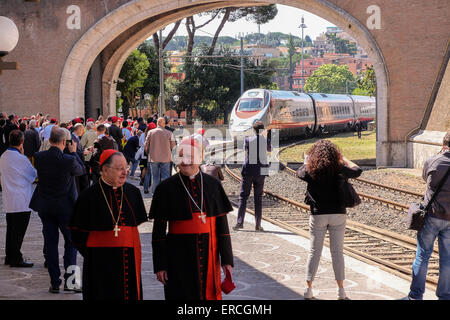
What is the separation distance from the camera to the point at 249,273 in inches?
326

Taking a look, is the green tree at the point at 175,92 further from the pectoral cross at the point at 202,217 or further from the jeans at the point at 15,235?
the pectoral cross at the point at 202,217

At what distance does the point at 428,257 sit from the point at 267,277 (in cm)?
196

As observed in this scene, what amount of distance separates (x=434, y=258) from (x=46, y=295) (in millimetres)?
5469

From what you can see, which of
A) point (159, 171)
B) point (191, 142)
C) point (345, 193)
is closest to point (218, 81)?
point (159, 171)

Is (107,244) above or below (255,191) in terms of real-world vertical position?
above

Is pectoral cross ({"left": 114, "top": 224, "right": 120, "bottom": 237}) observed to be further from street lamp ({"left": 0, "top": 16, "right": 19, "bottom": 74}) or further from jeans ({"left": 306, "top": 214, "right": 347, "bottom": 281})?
street lamp ({"left": 0, "top": 16, "right": 19, "bottom": 74})

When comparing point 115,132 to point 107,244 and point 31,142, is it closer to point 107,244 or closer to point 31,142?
point 31,142

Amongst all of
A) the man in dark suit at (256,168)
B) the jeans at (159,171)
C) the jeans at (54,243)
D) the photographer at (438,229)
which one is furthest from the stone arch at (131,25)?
the jeans at (54,243)

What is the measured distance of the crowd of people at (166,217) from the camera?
527 cm

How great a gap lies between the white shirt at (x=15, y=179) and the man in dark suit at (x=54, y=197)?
1.29 metres

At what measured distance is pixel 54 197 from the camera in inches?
288

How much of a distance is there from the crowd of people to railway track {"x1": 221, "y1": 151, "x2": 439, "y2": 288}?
1557 mm

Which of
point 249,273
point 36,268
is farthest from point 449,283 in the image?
point 36,268
